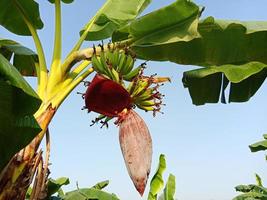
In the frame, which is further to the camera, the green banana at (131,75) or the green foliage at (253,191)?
the green foliage at (253,191)

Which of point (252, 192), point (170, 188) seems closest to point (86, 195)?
point (170, 188)

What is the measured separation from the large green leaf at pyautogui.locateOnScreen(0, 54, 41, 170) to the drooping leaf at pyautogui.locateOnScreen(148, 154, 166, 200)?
1.77 m

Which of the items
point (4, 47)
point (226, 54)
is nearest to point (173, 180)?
point (226, 54)

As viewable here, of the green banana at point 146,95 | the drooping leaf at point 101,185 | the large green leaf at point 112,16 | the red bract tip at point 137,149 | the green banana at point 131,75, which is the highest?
the large green leaf at point 112,16

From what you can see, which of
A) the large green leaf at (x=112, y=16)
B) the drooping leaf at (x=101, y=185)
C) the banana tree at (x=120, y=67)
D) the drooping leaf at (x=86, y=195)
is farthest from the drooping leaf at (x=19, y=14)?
the drooping leaf at (x=101, y=185)

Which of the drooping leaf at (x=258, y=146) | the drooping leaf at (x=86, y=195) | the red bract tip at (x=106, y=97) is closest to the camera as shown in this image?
the red bract tip at (x=106, y=97)

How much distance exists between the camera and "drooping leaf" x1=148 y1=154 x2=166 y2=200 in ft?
11.4

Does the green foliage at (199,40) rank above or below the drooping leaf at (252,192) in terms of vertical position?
above

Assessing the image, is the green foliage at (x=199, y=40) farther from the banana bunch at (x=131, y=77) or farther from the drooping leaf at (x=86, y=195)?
the drooping leaf at (x=86, y=195)

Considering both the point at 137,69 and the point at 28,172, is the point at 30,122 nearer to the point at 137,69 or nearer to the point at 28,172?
the point at 28,172

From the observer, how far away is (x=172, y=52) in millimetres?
2379

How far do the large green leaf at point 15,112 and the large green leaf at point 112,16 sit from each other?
1.01m

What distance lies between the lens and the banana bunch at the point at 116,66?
2.10 meters

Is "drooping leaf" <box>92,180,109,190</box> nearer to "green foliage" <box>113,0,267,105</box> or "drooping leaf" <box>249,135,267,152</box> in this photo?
"drooping leaf" <box>249,135,267,152</box>
